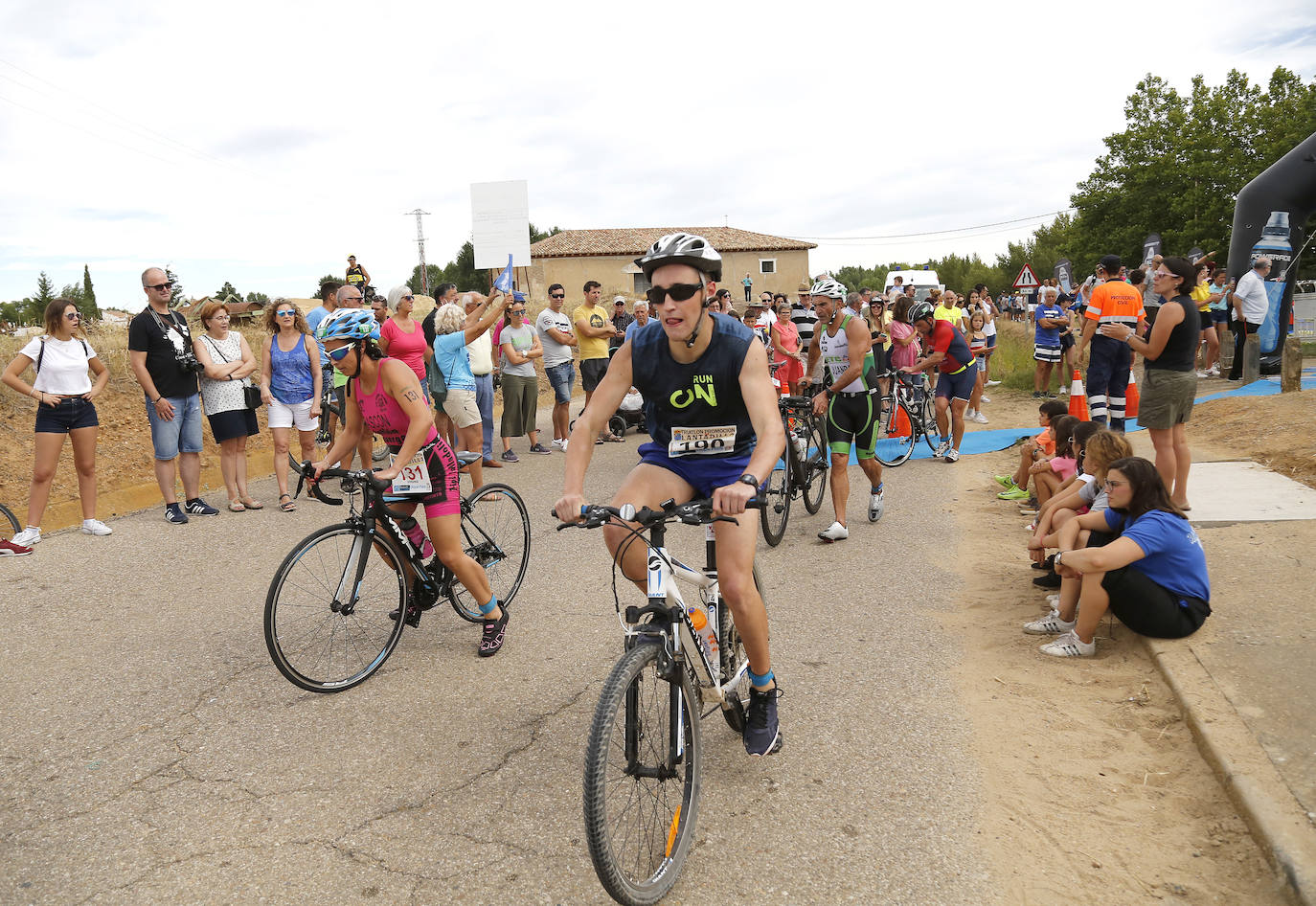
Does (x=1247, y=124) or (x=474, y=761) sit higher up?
(x=1247, y=124)

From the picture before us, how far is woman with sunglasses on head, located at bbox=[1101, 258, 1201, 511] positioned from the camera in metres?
6.72

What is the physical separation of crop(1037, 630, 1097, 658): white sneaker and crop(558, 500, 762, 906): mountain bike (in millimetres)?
2456

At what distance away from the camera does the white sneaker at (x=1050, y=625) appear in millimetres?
4973

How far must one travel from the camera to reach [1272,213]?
15367 millimetres

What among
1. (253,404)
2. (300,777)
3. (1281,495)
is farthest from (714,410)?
(253,404)

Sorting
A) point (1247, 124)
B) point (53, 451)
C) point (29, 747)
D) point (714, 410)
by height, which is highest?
point (1247, 124)

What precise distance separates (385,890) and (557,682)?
174cm

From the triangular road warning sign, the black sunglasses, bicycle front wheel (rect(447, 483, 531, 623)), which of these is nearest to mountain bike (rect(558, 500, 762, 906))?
the black sunglasses

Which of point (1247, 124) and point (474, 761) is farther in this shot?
point (1247, 124)

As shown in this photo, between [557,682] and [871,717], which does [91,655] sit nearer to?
[557,682]

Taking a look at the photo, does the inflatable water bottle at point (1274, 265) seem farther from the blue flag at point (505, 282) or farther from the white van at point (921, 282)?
the white van at point (921, 282)

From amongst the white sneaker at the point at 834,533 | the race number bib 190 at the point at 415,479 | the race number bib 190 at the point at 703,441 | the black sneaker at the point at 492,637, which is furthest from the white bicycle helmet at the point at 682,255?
the white sneaker at the point at 834,533

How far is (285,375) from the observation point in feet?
29.3

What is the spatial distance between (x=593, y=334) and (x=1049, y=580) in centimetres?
828
